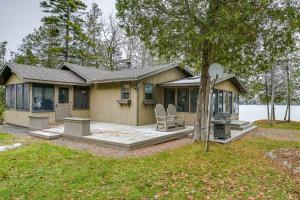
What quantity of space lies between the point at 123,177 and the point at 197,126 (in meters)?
3.51

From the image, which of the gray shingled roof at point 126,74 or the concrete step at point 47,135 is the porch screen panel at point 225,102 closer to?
the gray shingled roof at point 126,74

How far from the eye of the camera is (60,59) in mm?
21938

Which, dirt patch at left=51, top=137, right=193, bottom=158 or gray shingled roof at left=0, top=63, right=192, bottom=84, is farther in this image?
gray shingled roof at left=0, top=63, right=192, bottom=84

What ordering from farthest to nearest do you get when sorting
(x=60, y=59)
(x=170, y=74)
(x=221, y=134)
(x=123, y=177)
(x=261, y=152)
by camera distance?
(x=60, y=59) → (x=170, y=74) → (x=221, y=134) → (x=261, y=152) → (x=123, y=177)

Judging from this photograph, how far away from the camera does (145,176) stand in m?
4.41

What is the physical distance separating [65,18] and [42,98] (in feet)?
41.4

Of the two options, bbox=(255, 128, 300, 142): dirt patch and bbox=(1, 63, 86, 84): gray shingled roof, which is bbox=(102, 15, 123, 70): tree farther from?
bbox=(255, 128, 300, 142): dirt patch

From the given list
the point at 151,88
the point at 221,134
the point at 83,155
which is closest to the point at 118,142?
the point at 83,155

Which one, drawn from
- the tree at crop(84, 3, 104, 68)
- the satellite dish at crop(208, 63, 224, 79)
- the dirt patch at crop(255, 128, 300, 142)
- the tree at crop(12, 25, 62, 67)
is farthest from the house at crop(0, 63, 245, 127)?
the tree at crop(84, 3, 104, 68)

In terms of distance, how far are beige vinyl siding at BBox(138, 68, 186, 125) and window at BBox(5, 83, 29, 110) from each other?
5.68m

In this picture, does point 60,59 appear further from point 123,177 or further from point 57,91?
point 123,177

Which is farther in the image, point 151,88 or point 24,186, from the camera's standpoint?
point 151,88

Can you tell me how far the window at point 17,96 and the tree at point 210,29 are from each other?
7.00 metres

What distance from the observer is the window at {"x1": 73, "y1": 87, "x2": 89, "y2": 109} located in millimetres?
12500
